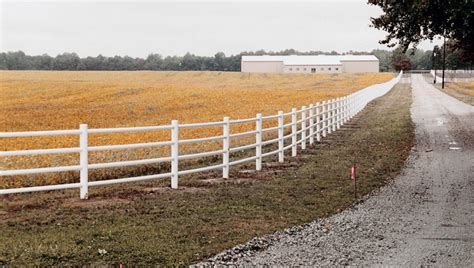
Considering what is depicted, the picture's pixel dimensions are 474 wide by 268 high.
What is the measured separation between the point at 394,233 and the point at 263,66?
535 feet

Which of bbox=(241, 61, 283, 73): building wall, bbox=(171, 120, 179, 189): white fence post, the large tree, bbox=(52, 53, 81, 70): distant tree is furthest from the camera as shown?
bbox=(52, 53, 81, 70): distant tree

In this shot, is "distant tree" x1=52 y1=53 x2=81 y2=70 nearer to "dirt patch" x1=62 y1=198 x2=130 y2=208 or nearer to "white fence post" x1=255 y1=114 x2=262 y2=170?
"white fence post" x1=255 y1=114 x2=262 y2=170

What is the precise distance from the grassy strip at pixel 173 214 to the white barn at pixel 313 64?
14970 centimetres

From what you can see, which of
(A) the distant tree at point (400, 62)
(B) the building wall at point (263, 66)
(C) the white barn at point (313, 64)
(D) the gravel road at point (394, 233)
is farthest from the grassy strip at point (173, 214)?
(A) the distant tree at point (400, 62)

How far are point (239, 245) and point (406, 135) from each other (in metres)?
17.4

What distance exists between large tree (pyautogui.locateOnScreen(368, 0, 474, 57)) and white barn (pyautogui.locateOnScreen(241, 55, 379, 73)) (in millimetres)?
139584

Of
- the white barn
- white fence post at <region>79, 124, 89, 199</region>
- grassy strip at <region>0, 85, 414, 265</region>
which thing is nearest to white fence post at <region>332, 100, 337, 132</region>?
grassy strip at <region>0, 85, 414, 265</region>

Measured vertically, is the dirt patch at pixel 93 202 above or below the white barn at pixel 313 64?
below

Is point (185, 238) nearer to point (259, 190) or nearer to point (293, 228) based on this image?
point (293, 228)

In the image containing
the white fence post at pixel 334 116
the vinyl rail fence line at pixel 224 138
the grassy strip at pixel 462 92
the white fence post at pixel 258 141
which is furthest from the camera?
the grassy strip at pixel 462 92

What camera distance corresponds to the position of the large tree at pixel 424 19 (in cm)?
1953

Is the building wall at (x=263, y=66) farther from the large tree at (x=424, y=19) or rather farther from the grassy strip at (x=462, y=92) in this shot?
the large tree at (x=424, y=19)

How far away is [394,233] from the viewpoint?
30.7 feet

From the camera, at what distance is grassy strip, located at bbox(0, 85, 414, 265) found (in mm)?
8008
